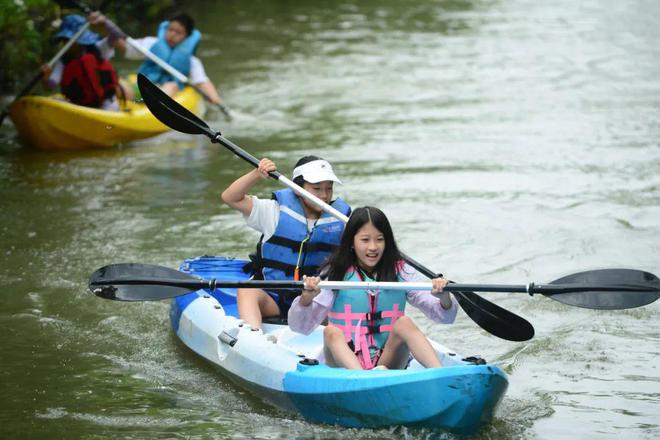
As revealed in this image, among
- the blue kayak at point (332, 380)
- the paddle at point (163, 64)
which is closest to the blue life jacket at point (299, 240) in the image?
the blue kayak at point (332, 380)

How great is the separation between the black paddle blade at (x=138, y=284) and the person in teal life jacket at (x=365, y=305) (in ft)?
1.91

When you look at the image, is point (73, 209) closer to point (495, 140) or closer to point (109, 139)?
point (109, 139)

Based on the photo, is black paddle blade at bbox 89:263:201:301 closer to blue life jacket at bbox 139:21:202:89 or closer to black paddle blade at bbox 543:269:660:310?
black paddle blade at bbox 543:269:660:310

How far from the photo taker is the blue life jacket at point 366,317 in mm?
5262

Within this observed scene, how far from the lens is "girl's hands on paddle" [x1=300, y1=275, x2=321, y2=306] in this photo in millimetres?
5043

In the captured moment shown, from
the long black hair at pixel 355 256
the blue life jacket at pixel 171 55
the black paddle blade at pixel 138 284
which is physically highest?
the blue life jacket at pixel 171 55

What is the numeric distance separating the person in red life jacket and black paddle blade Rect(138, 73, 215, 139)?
13.3 ft

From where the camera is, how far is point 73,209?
356 inches

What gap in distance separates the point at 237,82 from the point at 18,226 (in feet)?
18.6

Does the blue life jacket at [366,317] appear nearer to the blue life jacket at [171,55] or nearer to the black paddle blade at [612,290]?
the black paddle blade at [612,290]

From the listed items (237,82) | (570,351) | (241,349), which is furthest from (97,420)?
(237,82)

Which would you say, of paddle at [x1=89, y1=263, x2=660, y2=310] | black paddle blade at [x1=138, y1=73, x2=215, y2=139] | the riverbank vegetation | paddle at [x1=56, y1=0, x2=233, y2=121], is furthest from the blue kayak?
paddle at [x1=56, y1=0, x2=233, y2=121]

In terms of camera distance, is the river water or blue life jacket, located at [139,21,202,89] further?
blue life jacket, located at [139,21,202,89]

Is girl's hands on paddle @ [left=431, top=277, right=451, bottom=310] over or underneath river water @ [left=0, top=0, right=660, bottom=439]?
over
